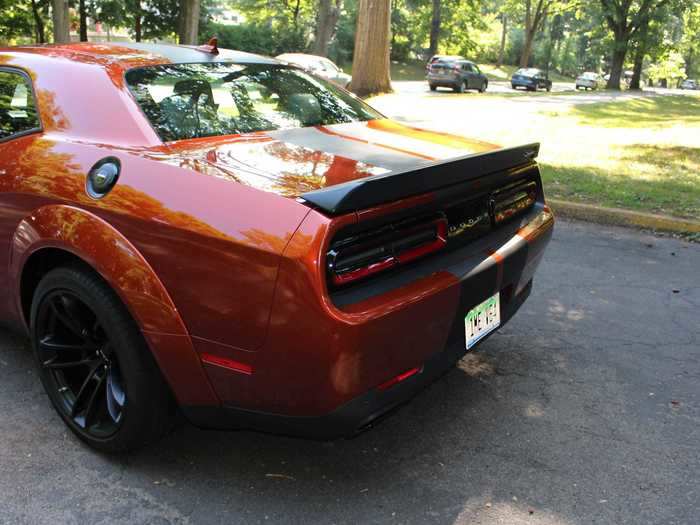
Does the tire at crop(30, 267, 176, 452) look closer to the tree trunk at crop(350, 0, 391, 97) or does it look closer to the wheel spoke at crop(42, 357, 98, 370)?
the wheel spoke at crop(42, 357, 98, 370)

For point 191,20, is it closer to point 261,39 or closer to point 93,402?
point 93,402

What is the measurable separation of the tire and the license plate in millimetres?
1173

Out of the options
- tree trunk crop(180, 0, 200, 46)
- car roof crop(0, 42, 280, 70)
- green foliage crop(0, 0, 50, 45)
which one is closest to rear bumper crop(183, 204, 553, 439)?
car roof crop(0, 42, 280, 70)

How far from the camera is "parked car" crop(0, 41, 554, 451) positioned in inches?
84.0

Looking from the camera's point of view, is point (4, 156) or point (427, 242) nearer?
point (427, 242)

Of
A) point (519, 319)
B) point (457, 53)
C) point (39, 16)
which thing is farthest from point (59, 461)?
point (457, 53)

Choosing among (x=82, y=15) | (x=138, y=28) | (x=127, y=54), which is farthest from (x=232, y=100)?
(x=138, y=28)

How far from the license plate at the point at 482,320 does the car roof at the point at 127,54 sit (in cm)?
183

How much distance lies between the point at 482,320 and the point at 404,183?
29.0 inches

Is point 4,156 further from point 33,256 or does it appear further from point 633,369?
point 633,369

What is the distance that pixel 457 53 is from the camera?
186 ft

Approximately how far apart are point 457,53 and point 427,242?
→ 2266 inches

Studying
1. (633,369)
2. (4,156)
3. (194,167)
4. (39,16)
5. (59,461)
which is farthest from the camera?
(39,16)

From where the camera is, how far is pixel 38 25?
25.8m
